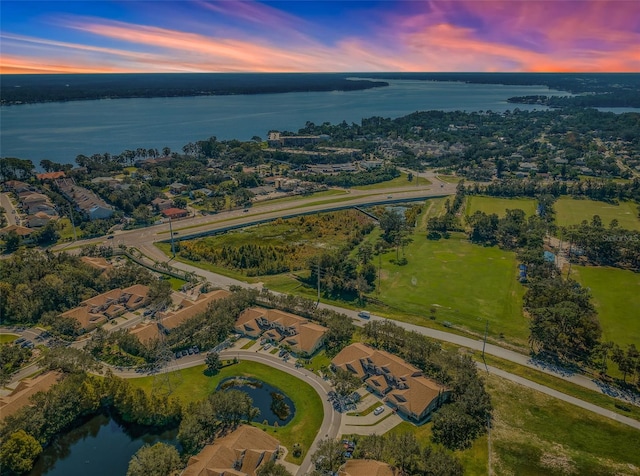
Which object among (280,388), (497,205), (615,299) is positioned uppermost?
(497,205)

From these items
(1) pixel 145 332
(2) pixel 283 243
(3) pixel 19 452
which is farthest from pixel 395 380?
(2) pixel 283 243

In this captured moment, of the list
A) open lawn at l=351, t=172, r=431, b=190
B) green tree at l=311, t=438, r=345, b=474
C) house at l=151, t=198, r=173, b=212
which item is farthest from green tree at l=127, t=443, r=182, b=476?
open lawn at l=351, t=172, r=431, b=190

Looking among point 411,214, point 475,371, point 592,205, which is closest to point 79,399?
point 475,371

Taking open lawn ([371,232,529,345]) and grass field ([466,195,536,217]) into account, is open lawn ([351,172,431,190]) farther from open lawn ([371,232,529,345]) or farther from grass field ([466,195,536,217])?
open lawn ([371,232,529,345])

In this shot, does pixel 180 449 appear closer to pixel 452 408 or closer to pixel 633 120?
pixel 452 408

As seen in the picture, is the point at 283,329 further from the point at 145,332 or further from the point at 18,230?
the point at 18,230
